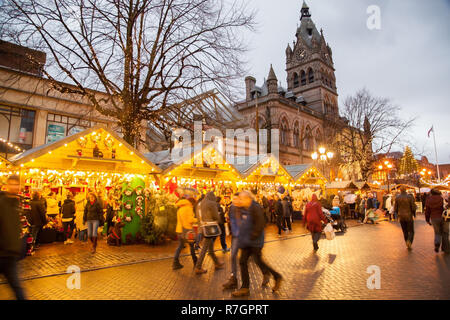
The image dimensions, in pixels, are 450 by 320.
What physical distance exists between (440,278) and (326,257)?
9.05 feet

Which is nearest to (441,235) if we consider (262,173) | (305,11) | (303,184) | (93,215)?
(93,215)

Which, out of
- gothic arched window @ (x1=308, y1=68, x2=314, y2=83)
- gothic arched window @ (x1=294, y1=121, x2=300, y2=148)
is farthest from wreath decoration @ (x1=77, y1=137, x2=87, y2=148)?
gothic arched window @ (x1=308, y1=68, x2=314, y2=83)

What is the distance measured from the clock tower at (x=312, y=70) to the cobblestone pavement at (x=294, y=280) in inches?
1738

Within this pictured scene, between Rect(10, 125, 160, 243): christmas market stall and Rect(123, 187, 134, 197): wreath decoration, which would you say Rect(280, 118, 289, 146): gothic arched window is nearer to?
Rect(10, 125, 160, 243): christmas market stall

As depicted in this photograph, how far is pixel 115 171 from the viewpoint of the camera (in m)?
11.8

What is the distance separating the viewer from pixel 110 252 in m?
8.66

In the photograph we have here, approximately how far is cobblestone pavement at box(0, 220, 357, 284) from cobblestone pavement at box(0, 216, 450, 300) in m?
0.46

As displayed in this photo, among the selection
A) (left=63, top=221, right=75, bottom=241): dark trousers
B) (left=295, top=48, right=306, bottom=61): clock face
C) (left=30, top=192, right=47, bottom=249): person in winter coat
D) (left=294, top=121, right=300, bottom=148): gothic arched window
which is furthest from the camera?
(left=295, top=48, right=306, bottom=61): clock face

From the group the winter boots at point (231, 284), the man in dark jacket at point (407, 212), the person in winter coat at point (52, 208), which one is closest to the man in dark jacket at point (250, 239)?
the winter boots at point (231, 284)

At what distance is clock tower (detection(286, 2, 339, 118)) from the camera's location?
50125 mm

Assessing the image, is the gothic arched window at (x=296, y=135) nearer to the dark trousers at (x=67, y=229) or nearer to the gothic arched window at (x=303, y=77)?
the gothic arched window at (x=303, y=77)

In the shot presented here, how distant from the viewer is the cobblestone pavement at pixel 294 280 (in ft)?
15.5

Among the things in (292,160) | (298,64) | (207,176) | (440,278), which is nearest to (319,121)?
(292,160)

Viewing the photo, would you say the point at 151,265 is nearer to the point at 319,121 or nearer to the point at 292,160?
the point at 292,160
